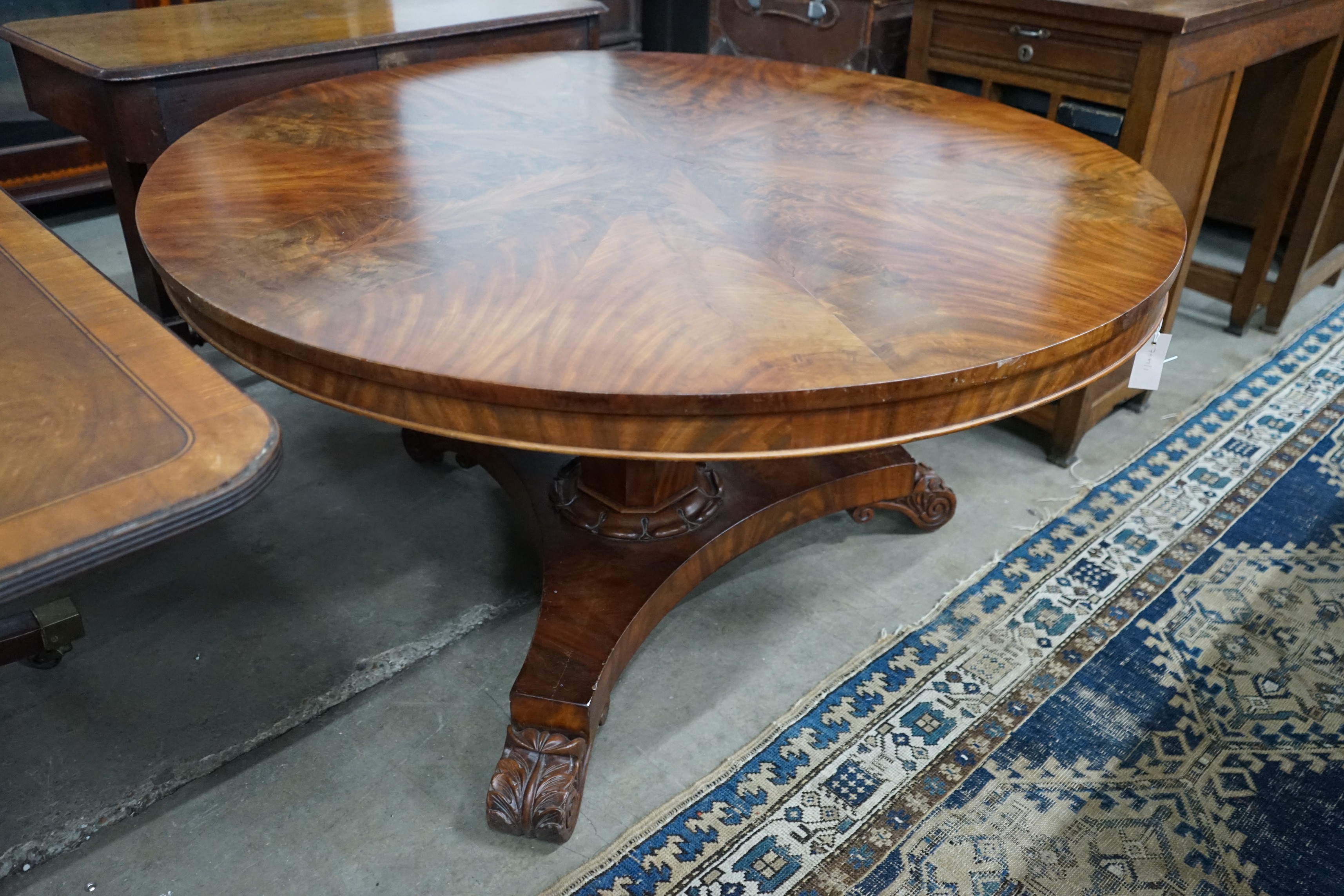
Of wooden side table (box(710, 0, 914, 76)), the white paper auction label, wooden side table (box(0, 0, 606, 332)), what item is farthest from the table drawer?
wooden side table (box(0, 0, 606, 332))

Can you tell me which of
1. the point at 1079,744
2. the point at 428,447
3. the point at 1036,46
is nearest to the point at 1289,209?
the point at 1036,46

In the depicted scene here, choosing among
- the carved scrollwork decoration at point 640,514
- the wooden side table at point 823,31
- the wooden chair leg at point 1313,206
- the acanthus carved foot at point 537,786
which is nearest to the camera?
the acanthus carved foot at point 537,786

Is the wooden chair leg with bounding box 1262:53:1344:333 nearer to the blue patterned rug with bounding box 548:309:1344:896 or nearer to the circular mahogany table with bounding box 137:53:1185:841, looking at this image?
the blue patterned rug with bounding box 548:309:1344:896

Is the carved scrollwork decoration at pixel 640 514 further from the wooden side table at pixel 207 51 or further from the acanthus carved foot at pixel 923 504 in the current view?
the wooden side table at pixel 207 51

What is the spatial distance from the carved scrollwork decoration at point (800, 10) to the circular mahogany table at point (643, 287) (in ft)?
1.71

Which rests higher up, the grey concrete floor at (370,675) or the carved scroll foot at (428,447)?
the carved scroll foot at (428,447)

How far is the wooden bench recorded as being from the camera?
0.55 metres

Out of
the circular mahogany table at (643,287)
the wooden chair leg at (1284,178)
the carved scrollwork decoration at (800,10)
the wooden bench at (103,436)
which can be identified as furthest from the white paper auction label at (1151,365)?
the wooden chair leg at (1284,178)

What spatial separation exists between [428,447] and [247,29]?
870 millimetres

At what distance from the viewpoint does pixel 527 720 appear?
1.14 meters

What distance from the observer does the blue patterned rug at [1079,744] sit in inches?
43.6

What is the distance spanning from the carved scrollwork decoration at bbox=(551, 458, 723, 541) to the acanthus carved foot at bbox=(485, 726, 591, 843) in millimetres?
331

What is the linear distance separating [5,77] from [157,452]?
107 inches

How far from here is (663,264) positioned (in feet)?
3.18
